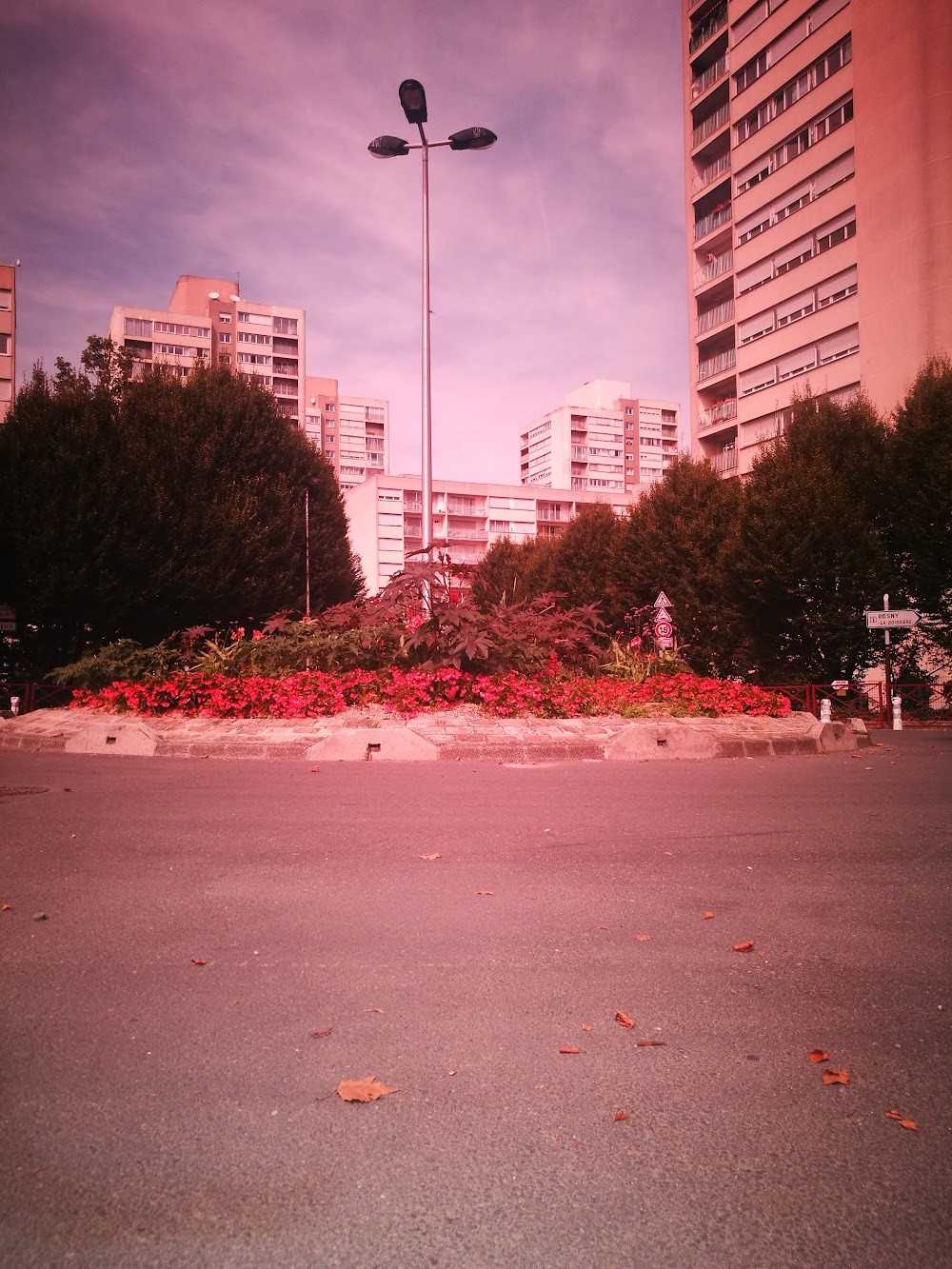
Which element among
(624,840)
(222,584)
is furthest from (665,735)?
(222,584)

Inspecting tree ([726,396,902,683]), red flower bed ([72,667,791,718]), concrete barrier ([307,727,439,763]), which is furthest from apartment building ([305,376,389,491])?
concrete barrier ([307,727,439,763])

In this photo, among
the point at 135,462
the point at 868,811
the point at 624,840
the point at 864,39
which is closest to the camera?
the point at 624,840

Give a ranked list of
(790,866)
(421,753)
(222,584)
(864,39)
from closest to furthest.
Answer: (790,866)
(421,753)
(222,584)
(864,39)

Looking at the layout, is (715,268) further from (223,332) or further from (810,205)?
(223,332)

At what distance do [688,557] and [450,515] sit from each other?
63113 millimetres

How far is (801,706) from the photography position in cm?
1795

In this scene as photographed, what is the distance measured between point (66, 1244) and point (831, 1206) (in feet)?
5.75

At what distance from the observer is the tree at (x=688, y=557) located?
24500mm

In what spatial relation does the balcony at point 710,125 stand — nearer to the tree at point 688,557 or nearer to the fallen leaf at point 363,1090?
the tree at point 688,557

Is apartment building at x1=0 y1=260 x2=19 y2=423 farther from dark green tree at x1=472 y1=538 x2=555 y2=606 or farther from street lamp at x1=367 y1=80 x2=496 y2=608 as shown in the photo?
street lamp at x1=367 y1=80 x2=496 y2=608

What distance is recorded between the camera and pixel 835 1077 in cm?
247

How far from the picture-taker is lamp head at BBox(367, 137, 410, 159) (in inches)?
579

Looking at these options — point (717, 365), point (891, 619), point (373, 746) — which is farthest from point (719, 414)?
point (373, 746)

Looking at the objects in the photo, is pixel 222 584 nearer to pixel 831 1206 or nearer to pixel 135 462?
pixel 135 462
